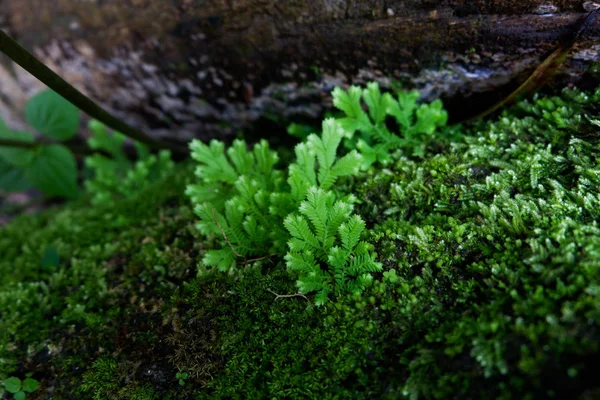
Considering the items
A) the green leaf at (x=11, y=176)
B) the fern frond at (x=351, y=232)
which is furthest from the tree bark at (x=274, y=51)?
the fern frond at (x=351, y=232)

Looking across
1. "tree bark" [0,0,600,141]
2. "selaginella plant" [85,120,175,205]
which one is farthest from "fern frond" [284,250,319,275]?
"selaginella plant" [85,120,175,205]

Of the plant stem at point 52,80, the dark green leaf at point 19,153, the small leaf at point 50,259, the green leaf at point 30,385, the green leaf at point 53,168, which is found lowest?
the green leaf at point 30,385

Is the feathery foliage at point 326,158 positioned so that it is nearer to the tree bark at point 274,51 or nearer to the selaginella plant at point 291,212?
the selaginella plant at point 291,212

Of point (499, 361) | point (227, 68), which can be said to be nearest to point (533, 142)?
point (499, 361)

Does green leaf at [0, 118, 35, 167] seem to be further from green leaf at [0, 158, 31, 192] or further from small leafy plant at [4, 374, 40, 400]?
small leafy plant at [4, 374, 40, 400]

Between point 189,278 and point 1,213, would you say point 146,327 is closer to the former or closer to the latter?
point 189,278

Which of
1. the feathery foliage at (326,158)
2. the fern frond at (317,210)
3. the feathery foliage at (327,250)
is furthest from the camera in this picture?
the feathery foliage at (326,158)

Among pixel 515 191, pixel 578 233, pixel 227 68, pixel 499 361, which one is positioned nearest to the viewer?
pixel 499 361
